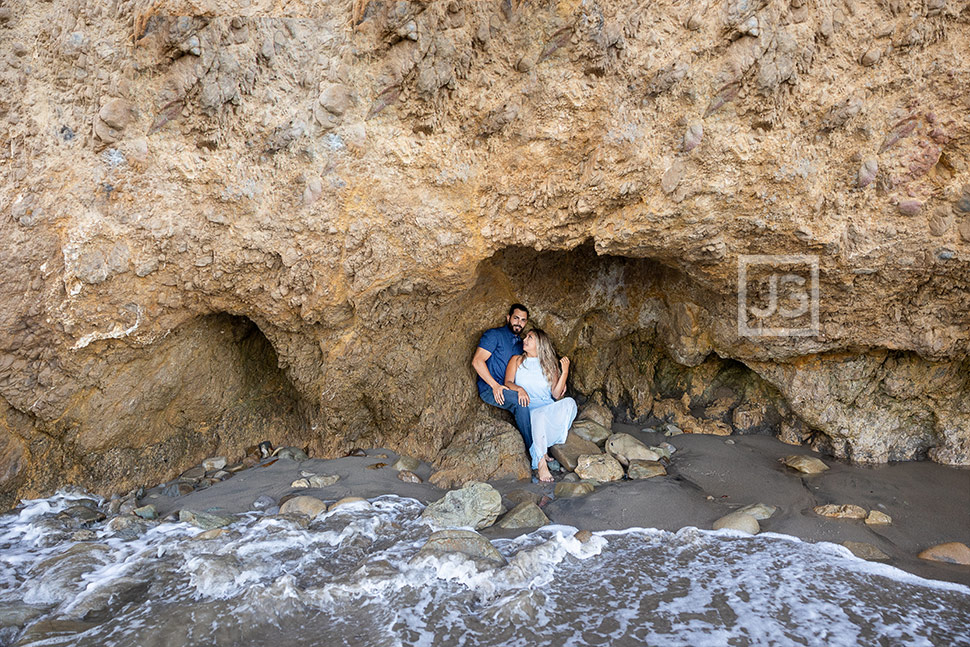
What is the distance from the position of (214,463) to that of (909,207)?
5174mm

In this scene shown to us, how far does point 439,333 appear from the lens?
4574 millimetres

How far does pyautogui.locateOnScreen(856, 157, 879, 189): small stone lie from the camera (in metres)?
3.55

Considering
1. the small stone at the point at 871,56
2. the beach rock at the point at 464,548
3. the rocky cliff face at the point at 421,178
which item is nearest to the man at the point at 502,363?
the rocky cliff face at the point at 421,178

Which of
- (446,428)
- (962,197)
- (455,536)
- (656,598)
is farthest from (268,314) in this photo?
(962,197)

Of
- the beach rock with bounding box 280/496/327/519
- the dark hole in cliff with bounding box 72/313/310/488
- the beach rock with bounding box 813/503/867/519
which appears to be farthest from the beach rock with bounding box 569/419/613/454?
the dark hole in cliff with bounding box 72/313/310/488

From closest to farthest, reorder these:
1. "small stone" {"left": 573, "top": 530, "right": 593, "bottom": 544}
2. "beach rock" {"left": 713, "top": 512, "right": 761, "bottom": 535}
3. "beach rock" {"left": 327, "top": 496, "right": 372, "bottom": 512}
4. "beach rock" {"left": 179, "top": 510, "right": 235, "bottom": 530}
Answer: "small stone" {"left": 573, "top": 530, "right": 593, "bottom": 544} < "beach rock" {"left": 713, "top": 512, "right": 761, "bottom": 535} < "beach rock" {"left": 179, "top": 510, "right": 235, "bottom": 530} < "beach rock" {"left": 327, "top": 496, "right": 372, "bottom": 512}

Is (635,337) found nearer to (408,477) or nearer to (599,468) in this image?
(599,468)

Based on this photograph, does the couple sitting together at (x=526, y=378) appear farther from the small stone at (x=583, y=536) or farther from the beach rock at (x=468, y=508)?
the small stone at (x=583, y=536)

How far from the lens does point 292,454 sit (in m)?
4.57

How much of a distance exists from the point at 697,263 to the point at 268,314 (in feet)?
10.1

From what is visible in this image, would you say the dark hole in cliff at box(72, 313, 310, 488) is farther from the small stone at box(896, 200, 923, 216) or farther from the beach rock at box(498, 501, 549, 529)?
the small stone at box(896, 200, 923, 216)

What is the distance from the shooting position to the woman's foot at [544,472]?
4.30 meters

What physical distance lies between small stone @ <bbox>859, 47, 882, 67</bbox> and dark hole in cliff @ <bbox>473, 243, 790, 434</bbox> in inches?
70.7

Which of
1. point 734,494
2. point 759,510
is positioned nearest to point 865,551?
point 759,510
